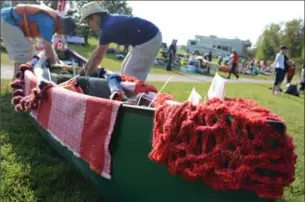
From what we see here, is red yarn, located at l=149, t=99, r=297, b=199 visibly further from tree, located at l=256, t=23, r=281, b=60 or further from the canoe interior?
tree, located at l=256, t=23, r=281, b=60

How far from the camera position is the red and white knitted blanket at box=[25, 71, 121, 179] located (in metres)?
2.50

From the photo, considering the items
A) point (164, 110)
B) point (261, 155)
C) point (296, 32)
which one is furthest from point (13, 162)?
point (296, 32)

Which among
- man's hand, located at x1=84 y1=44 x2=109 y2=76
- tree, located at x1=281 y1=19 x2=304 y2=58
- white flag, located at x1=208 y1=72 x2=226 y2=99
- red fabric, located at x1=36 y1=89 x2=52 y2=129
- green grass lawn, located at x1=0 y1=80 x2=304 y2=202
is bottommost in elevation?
green grass lawn, located at x1=0 y1=80 x2=304 y2=202

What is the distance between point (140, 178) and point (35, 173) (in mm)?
1227

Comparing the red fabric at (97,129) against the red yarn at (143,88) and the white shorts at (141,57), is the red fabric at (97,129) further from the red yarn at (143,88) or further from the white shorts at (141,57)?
the white shorts at (141,57)

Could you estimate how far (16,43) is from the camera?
265 inches

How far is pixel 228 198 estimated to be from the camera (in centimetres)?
194

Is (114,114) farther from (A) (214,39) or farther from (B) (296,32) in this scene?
(B) (296,32)

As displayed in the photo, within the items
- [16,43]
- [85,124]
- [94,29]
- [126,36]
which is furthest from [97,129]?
[16,43]

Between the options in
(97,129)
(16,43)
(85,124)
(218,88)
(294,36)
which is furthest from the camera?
(294,36)

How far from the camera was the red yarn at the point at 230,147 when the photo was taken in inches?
69.8

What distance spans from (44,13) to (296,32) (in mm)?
57690

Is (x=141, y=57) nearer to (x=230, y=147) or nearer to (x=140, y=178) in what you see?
(x=140, y=178)

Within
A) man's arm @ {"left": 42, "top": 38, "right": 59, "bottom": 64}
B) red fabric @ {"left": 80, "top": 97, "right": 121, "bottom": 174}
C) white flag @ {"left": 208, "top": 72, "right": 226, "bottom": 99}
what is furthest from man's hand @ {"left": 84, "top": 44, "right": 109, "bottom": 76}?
white flag @ {"left": 208, "top": 72, "right": 226, "bottom": 99}
